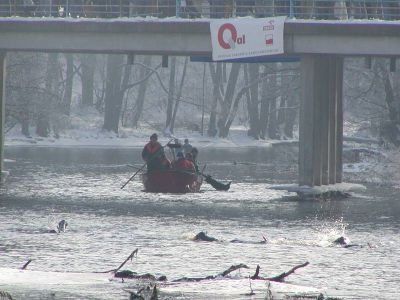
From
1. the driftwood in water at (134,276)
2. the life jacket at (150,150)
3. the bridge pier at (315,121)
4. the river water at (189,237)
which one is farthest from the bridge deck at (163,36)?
the driftwood in water at (134,276)

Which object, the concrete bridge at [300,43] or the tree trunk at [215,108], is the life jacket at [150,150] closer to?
the concrete bridge at [300,43]

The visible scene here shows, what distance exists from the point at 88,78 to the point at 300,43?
2528 inches

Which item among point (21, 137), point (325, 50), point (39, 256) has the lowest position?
point (21, 137)

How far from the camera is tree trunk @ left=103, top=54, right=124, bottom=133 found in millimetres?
92750

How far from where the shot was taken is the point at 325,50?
41406mm

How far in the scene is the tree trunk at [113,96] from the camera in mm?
92750

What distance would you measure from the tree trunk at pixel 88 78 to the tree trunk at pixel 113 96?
4013 millimetres

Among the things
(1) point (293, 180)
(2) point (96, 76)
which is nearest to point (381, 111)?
(1) point (293, 180)

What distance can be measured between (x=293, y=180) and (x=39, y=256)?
27.7 meters

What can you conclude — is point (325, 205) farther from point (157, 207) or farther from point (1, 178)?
point (1, 178)

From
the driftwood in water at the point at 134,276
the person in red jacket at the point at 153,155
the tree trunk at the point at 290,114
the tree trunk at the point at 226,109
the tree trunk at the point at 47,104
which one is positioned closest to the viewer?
the driftwood in water at the point at 134,276

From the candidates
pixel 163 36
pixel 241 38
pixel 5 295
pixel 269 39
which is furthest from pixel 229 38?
pixel 5 295

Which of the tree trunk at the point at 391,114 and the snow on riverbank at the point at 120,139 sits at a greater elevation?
the tree trunk at the point at 391,114

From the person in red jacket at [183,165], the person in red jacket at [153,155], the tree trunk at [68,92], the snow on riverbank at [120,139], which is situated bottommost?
the snow on riverbank at [120,139]
